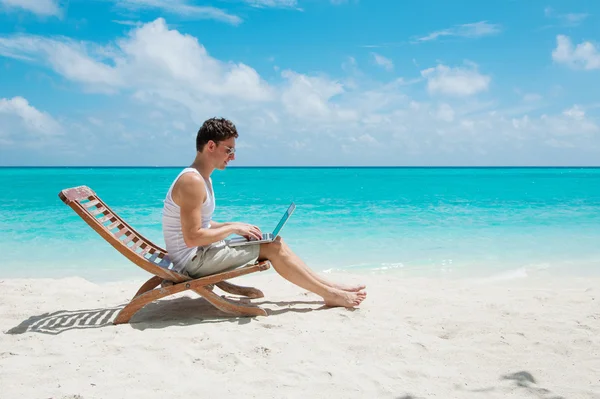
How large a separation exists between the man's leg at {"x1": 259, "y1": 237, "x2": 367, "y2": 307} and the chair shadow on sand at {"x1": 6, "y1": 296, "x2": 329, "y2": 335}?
19 centimetres

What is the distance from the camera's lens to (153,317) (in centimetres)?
433

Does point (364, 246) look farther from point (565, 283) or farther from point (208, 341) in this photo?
point (208, 341)

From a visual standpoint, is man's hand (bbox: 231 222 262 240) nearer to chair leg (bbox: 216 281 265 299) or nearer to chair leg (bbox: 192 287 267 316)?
chair leg (bbox: 192 287 267 316)

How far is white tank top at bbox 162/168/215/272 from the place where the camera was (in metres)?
3.99

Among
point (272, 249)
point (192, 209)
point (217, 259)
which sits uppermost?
point (192, 209)

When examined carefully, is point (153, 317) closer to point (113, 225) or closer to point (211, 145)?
point (113, 225)

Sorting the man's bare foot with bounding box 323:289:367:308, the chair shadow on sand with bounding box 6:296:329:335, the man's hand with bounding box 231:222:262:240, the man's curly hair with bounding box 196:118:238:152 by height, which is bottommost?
the chair shadow on sand with bounding box 6:296:329:335

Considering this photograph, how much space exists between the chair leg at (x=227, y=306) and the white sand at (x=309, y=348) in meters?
0.09

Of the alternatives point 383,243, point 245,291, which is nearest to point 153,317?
point 245,291

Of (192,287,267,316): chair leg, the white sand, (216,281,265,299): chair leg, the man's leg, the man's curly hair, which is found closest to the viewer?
the white sand

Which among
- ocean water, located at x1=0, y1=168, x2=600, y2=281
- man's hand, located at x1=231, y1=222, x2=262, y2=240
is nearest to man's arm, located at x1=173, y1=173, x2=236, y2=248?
man's hand, located at x1=231, y1=222, x2=262, y2=240

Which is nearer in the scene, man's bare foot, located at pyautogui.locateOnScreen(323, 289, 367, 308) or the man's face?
the man's face

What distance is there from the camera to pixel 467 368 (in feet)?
10.6

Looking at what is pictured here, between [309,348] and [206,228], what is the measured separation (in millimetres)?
1285
